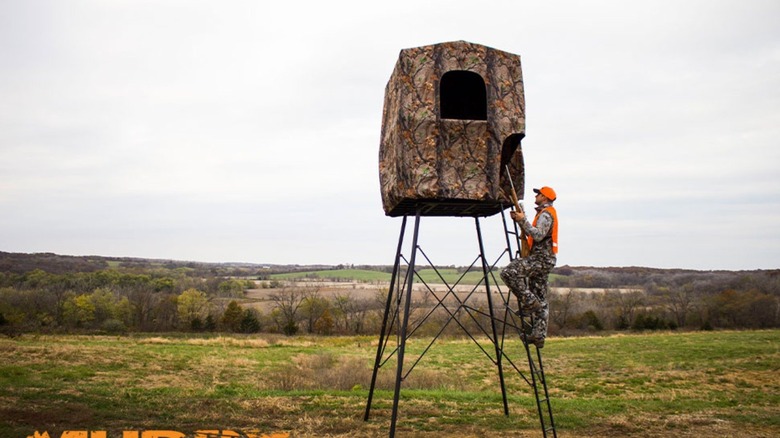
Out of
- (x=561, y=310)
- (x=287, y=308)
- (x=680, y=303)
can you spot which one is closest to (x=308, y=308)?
(x=287, y=308)

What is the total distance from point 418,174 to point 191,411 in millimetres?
8423

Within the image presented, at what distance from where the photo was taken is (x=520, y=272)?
9344 mm

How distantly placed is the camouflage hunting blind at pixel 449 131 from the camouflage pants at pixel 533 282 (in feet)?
5.32

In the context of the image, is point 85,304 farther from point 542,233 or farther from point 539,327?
point 542,233

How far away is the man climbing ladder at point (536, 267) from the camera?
9.20 m

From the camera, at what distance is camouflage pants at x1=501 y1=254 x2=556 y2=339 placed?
927 cm

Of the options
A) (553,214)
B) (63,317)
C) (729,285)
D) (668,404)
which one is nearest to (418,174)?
(553,214)

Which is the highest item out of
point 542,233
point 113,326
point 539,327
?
point 542,233

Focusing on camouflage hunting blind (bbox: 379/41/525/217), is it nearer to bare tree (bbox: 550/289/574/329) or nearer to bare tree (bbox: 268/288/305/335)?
bare tree (bbox: 268/288/305/335)

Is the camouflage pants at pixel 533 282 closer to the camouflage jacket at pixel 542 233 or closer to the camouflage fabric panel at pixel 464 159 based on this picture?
the camouflage jacket at pixel 542 233

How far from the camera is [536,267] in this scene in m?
9.27

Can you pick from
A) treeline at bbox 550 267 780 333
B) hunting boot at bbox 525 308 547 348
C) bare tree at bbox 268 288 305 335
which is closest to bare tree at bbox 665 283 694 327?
treeline at bbox 550 267 780 333

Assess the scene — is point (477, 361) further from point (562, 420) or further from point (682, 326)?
point (682, 326)

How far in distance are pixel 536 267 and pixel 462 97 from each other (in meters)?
5.54
